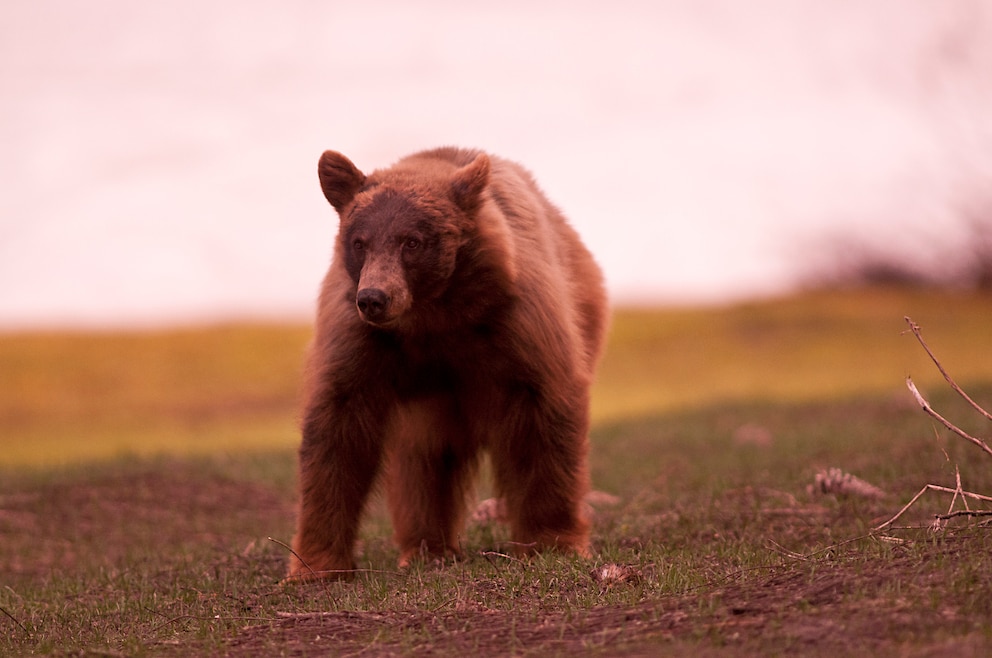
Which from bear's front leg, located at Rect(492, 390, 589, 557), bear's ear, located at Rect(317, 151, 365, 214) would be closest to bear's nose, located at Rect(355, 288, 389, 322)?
bear's ear, located at Rect(317, 151, 365, 214)

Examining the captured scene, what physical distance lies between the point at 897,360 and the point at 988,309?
3.27m

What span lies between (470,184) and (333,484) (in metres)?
1.81

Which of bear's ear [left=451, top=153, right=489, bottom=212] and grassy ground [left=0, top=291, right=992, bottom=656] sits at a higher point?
bear's ear [left=451, top=153, right=489, bottom=212]

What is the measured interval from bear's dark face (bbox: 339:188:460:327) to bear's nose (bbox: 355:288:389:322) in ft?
0.32

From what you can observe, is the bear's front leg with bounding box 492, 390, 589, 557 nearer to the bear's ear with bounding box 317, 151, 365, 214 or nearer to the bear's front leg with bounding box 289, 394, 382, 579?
the bear's front leg with bounding box 289, 394, 382, 579

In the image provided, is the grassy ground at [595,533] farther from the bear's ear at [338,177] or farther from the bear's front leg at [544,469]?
the bear's ear at [338,177]

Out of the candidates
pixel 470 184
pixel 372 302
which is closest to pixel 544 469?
pixel 372 302

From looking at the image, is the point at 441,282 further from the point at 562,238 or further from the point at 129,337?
the point at 129,337

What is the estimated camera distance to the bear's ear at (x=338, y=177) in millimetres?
5914

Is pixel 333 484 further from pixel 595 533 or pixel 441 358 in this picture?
pixel 595 533

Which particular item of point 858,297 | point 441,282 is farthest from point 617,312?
point 441,282

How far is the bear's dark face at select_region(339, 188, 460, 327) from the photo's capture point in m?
5.46

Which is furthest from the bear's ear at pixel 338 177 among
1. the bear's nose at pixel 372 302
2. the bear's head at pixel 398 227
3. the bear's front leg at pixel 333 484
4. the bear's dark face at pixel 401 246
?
the bear's front leg at pixel 333 484

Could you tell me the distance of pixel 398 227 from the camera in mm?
5570
